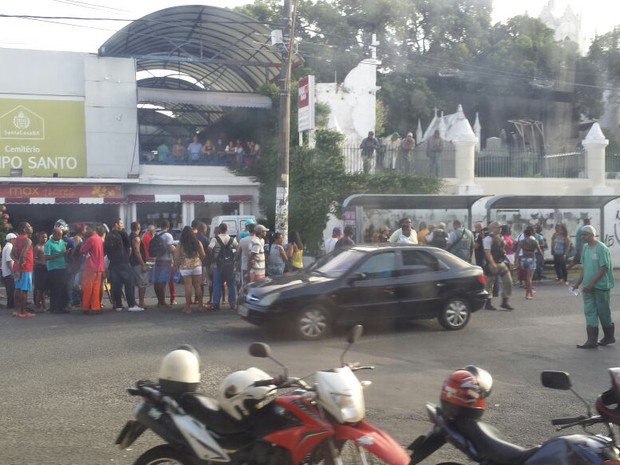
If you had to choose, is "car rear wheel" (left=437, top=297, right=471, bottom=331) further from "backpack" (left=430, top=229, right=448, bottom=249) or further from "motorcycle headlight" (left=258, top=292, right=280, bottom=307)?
"backpack" (left=430, top=229, right=448, bottom=249)

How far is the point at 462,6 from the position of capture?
139 ft

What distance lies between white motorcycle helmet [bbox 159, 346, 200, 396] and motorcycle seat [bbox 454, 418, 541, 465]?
1629 millimetres

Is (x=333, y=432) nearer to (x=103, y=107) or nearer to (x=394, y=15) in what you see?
(x=103, y=107)

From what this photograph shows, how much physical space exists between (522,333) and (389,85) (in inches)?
1166

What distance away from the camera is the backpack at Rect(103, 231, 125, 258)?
43.9ft

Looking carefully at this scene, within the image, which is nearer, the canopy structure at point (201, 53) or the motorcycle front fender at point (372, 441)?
the motorcycle front fender at point (372, 441)

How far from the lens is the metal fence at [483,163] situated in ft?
85.5

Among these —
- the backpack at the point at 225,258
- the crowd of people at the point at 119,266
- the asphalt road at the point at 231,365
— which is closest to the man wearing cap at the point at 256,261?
the crowd of people at the point at 119,266

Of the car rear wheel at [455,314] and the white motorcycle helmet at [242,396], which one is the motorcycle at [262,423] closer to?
the white motorcycle helmet at [242,396]

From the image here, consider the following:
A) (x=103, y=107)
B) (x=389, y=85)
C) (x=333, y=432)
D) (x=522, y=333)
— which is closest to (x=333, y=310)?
(x=522, y=333)

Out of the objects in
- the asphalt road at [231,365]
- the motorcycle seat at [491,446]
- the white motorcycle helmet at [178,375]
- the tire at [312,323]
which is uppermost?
the white motorcycle helmet at [178,375]

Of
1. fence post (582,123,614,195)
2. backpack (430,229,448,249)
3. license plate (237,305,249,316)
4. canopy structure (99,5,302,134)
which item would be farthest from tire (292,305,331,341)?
fence post (582,123,614,195)

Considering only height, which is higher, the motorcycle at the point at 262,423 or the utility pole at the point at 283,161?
the utility pole at the point at 283,161

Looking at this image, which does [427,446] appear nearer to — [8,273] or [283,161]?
[8,273]
